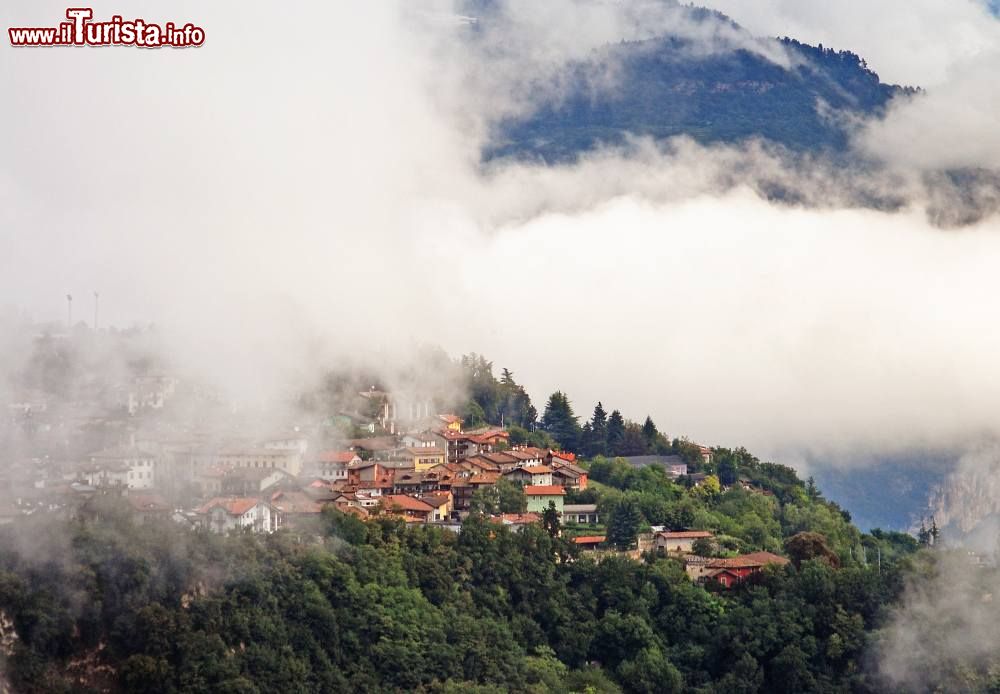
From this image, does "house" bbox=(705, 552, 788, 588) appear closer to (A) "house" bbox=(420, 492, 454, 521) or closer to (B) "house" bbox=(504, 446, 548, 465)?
(A) "house" bbox=(420, 492, 454, 521)

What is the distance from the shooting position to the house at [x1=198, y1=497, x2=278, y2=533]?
29.8 metres

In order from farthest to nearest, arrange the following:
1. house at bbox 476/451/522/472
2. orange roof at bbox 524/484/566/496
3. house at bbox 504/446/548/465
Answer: house at bbox 504/446/548/465 → house at bbox 476/451/522/472 → orange roof at bbox 524/484/566/496

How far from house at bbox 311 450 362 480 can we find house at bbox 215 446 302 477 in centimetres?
47

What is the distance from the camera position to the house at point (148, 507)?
93.0 feet

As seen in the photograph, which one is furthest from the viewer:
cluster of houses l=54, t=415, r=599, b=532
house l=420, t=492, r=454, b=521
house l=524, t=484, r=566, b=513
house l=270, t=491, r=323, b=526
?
house l=524, t=484, r=566, b=513

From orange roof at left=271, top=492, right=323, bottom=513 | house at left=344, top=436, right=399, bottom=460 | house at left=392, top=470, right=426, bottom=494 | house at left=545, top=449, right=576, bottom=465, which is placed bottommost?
orange roof at left=271, top=492, right=323, bottom=513

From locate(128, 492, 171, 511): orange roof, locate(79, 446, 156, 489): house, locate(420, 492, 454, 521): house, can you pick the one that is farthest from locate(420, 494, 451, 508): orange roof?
locate(128, 492, 171, 511): orange roof

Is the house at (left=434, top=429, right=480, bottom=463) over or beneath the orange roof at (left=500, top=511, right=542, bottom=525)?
over

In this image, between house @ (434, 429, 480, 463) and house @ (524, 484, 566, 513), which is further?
house @ (434, 429, 480, 463)

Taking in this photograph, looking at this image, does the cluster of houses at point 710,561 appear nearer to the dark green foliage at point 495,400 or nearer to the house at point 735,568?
the house at point 735,568

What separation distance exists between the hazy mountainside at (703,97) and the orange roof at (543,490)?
185ft

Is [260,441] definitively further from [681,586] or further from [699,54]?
[699,54]

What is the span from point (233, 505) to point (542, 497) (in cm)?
→ 790

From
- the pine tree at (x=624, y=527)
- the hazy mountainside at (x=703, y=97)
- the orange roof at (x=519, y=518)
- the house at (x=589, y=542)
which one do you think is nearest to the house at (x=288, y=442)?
the orange roof at (x=519, y=518)
